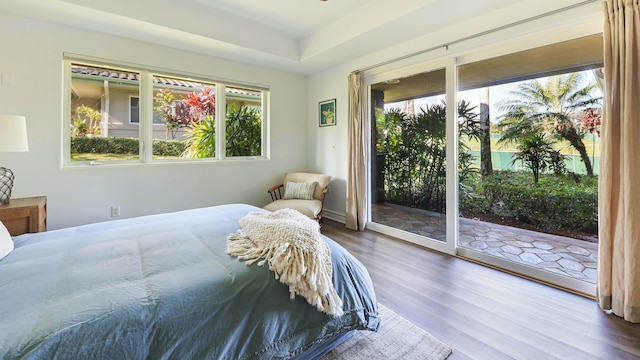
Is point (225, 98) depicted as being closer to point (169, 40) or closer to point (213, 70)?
point (213, 70)

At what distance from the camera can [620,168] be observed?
76.1 inches

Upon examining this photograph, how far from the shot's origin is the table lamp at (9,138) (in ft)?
7.14

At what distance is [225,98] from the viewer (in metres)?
4.13

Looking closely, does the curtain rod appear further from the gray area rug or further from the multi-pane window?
the gray area rug

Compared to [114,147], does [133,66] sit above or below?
above

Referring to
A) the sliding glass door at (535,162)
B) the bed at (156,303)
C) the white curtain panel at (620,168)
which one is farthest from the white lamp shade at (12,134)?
the white curtain panel at (620,168)

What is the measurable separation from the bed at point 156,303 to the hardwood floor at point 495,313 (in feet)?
2.01

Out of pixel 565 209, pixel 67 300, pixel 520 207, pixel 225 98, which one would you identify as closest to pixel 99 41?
pixel 225 98

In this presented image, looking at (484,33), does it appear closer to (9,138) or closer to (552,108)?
(552,108)

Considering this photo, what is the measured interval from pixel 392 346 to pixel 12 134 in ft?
10.3

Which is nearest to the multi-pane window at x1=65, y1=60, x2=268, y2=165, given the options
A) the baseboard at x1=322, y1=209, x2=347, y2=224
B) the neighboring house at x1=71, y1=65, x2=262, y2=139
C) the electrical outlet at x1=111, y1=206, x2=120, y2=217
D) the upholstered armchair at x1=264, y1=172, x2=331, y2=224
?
the neighboring house at x1=71, y1=65, x2=262, y2=139

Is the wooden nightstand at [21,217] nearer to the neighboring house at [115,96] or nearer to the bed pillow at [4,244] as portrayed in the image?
the bed pillow at [4,244]

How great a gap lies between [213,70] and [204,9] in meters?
0.86

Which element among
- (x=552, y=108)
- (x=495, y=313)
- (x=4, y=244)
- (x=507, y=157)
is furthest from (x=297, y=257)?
(x=552, y=108)
